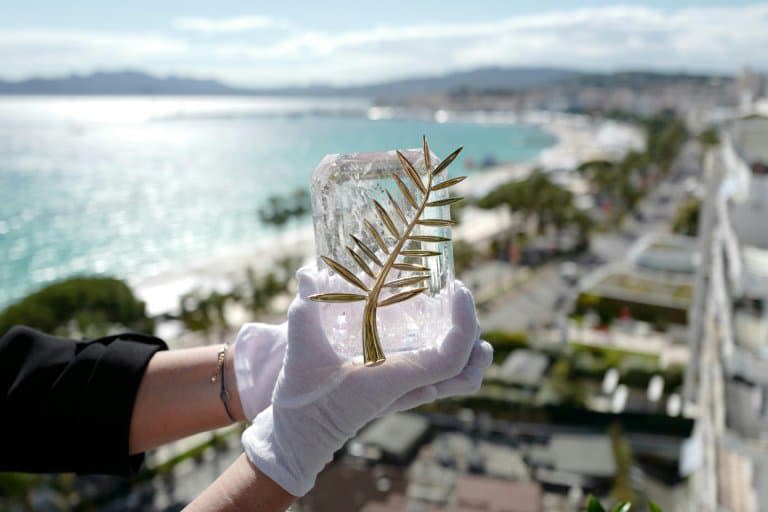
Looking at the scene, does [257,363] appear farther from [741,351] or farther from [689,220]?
[689,220]

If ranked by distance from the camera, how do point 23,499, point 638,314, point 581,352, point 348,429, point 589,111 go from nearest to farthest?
point 348,429 < point 23,499 < point 581,352 < point 638,314 < point 589,111

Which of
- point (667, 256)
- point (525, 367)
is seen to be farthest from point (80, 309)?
point (667, 256)

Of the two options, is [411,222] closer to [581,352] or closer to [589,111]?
[581,352]

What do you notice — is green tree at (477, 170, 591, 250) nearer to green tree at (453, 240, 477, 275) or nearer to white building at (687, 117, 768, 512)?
green tree at (453, 240, 477, 275)

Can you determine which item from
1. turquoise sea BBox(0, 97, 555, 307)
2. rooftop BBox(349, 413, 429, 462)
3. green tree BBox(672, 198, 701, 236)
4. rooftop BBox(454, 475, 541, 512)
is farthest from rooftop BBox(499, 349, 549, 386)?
green tree BBox(672, 198, 701, 236)

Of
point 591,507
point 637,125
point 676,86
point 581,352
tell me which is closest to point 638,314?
point 581,352
